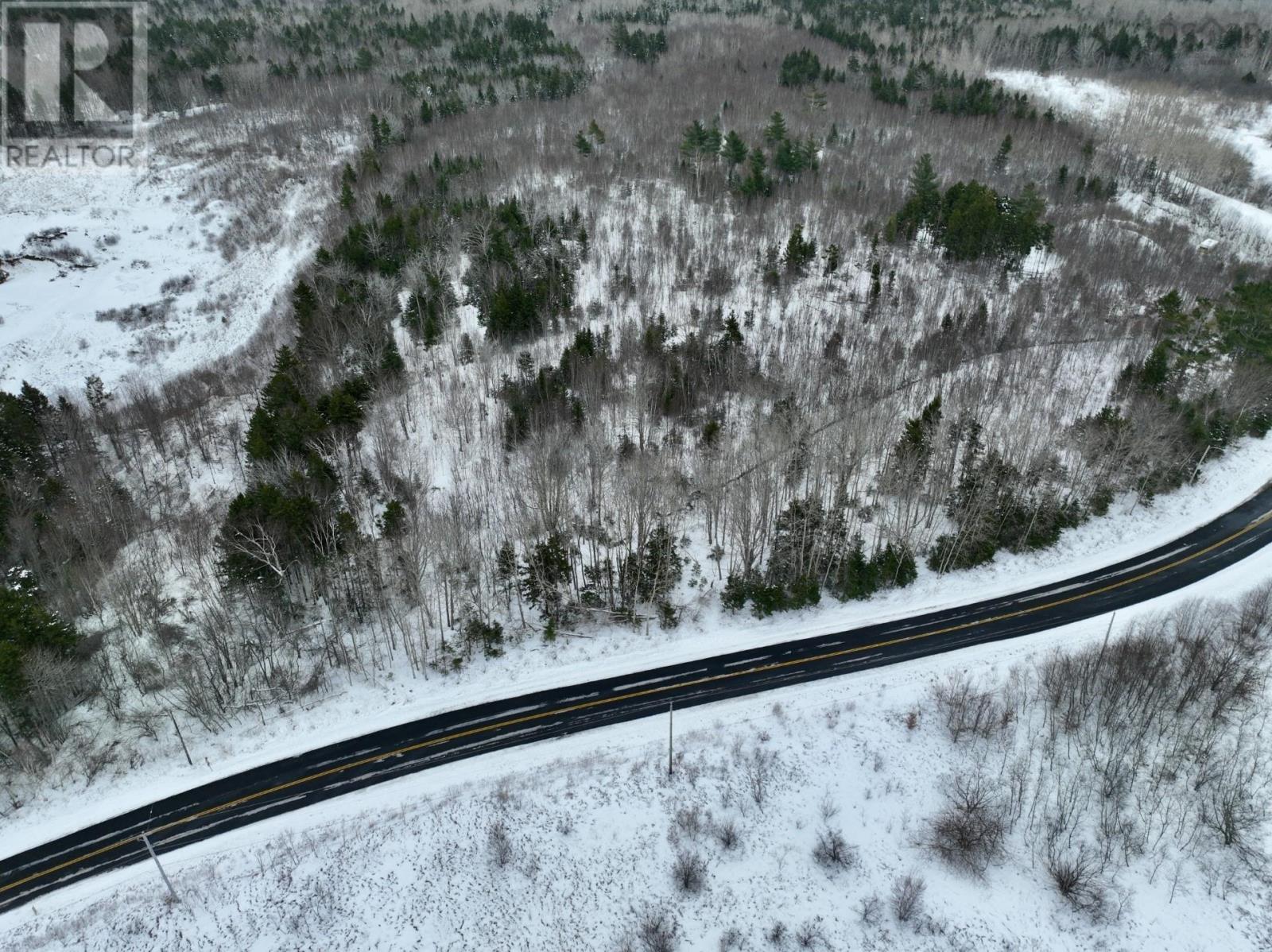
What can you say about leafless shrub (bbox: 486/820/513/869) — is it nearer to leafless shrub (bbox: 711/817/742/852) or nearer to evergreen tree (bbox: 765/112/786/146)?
leafless shrub (bbox: 711/817/742/852)

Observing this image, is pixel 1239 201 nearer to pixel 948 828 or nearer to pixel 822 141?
pixel 822 141

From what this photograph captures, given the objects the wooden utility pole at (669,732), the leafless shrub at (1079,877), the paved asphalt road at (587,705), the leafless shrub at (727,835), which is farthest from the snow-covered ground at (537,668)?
the leafless shrub at (1079,877)

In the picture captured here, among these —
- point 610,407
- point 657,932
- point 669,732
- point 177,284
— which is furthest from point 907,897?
point 177,284

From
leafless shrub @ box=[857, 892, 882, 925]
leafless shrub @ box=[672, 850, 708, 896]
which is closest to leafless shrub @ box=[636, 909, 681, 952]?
leafless shrub @ box=[672, 850, 708, 896]

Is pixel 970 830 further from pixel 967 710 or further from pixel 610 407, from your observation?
pixel 610 407

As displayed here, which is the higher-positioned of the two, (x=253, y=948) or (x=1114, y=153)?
(x=1114, y=153)

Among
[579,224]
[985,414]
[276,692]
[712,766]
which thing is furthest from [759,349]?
[276,692]
